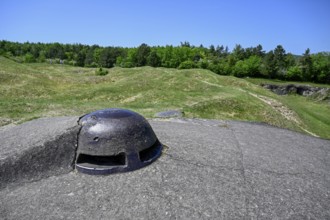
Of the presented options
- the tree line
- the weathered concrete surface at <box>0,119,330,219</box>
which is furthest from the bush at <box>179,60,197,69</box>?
the weathered concrete surface at <box>0,119,330,219</box>

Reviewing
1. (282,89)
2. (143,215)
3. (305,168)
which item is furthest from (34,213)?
(282,89)

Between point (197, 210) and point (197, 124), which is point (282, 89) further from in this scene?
point (197, 210)

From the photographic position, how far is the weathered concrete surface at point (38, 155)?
17.5ft

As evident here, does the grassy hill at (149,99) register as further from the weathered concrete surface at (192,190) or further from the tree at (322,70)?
the tree at (322,70)

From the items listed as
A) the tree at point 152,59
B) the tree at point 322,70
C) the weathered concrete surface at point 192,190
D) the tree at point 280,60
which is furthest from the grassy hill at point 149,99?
the tree at point 322,70

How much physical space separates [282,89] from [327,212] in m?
49.0

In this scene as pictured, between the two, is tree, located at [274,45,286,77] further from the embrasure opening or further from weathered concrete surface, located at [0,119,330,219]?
the embrasure opening

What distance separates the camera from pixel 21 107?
13.1m

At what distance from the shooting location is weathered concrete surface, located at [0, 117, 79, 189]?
5.33 meters

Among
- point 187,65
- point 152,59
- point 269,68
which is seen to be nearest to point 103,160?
point 152,59

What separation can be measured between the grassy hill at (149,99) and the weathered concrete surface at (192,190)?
5821 mm

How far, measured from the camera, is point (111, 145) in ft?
18.9

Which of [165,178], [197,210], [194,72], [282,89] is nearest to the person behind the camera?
[197,210]

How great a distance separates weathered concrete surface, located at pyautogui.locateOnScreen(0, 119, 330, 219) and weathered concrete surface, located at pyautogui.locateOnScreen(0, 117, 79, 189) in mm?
231
